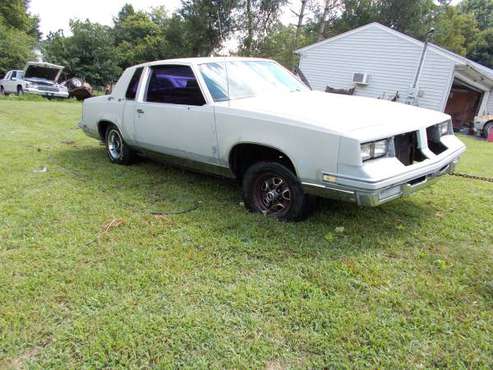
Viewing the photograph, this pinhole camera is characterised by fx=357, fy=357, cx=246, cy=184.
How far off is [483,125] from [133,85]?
1472cm

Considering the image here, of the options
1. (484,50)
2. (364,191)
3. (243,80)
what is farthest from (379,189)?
(484,50)

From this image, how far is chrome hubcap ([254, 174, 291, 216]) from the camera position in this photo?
360 cm

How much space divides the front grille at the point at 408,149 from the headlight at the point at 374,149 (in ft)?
0.93

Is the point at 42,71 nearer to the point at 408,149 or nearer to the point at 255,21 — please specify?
the point at 255,21

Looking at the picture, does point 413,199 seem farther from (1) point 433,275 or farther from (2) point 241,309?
(2) point 241,309

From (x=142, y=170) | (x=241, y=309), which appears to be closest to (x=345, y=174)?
(x=241, y=309)

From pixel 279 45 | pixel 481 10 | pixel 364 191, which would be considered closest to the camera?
pixel 364 191

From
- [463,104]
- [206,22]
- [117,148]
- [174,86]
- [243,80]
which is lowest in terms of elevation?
[463,104]

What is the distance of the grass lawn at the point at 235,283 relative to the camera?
2.06 metres

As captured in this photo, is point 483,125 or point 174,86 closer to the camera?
point 174,86

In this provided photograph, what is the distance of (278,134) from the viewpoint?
3254 millimetres

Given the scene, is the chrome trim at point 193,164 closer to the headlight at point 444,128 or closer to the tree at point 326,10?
the headlight at point 444,128

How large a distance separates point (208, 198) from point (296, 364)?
8.61 ft

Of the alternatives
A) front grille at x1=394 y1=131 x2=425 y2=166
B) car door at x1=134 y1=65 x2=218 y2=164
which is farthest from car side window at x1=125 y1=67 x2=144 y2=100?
front grille at x1=394 y1=131 x2=425 y2=166
